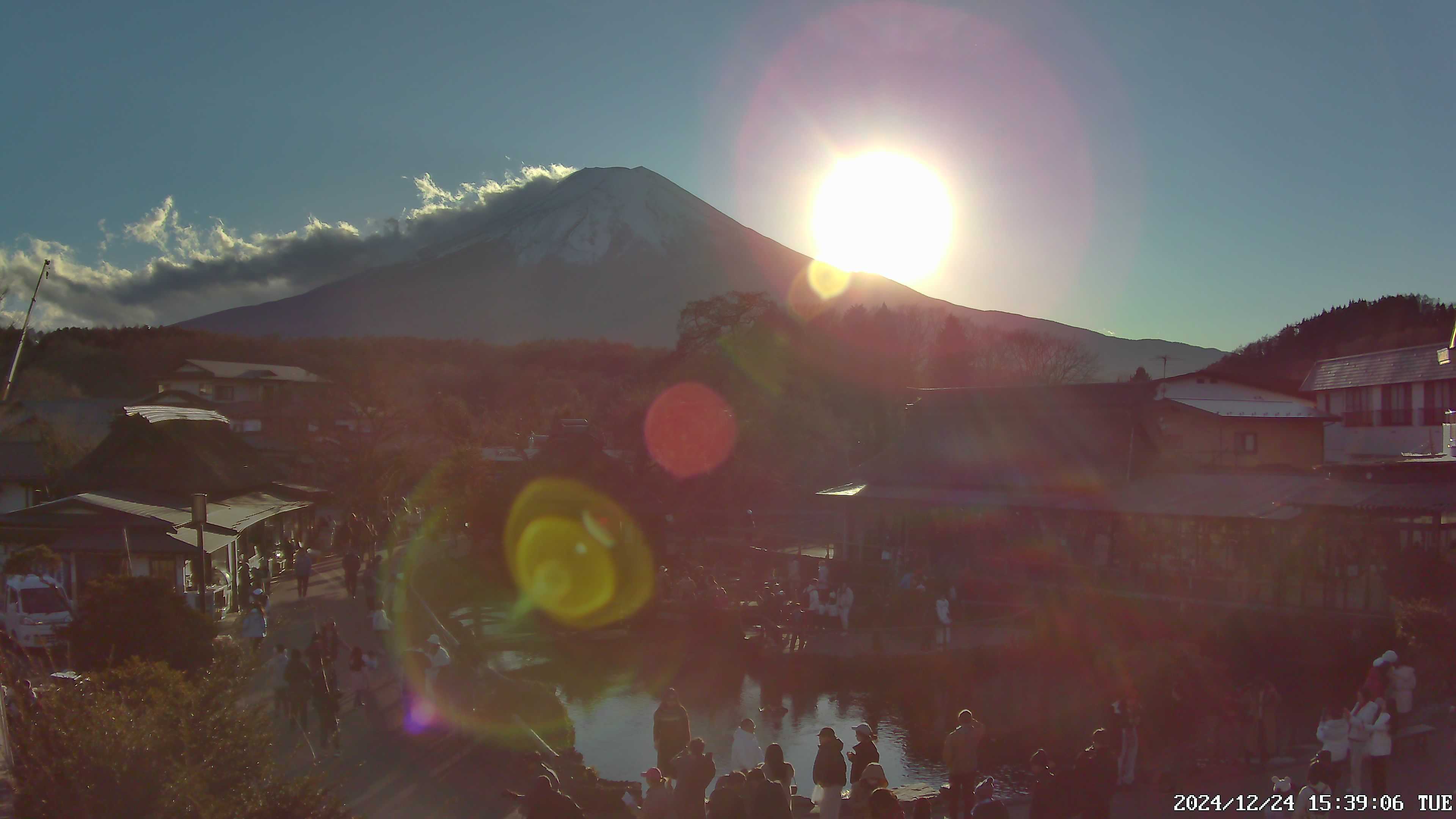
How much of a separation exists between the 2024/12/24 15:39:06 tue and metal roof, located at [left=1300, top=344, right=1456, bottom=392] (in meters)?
24.0

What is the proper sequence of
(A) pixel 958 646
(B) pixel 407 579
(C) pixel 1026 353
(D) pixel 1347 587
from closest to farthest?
(D) pixel 1347 587 → (A) pixel 958 646 → (B) pixel 407 579 → (C) pixel 1026 353

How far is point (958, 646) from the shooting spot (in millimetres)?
16000

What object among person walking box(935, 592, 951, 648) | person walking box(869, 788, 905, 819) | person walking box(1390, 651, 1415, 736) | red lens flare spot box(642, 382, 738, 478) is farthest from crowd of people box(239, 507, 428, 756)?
red lens flare spot box(642, 382, 738, 478)

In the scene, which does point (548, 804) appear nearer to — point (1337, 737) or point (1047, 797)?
point (1047, 797)

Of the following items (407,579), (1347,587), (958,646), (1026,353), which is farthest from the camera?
(1026,353)

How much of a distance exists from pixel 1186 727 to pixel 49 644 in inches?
520

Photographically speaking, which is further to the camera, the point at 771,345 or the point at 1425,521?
the point at 771,345

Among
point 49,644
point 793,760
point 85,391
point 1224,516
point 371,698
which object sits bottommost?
point 793,760

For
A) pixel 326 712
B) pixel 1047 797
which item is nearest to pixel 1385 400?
pixel 1047 797

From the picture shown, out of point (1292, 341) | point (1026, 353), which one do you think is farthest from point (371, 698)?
point (1292, 341)

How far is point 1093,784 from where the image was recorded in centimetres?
663

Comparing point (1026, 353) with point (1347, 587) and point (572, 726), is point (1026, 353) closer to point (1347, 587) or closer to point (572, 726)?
point (1347, 587)

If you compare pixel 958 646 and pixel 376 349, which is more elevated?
pixel 376 349

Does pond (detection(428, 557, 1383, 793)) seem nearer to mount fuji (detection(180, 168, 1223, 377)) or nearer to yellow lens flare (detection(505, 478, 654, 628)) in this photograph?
yellow lens flare (detection(505, 478, 654, 628))
